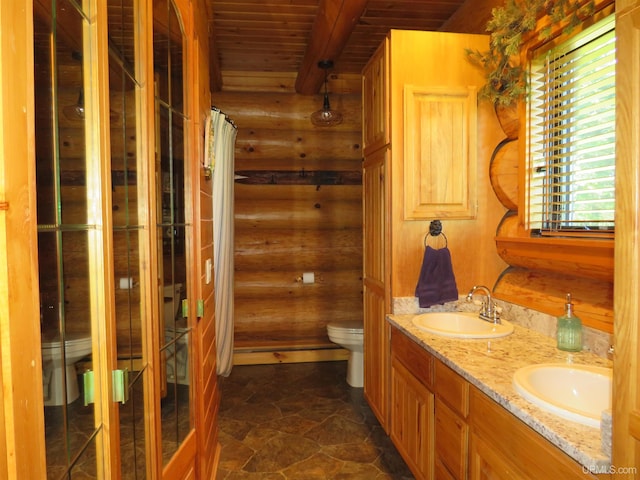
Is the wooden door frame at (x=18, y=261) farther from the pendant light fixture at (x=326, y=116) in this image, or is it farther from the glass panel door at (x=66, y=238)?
the pendant light fixture at (x=326, y=116)

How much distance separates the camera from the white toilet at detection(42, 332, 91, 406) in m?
0.80

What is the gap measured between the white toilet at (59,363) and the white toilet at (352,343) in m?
2.63

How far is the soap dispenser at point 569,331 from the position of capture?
5.48 feet

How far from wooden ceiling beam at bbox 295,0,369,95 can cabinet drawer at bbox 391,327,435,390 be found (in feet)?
6.09

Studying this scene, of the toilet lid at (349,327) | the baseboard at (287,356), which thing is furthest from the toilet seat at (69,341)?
the baseboard at (287,356)

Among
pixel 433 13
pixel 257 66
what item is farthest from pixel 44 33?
pixel 257 66

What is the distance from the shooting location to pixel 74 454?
3.15 ft

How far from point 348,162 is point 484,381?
122 inches

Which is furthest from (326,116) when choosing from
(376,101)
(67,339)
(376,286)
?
(67,339)

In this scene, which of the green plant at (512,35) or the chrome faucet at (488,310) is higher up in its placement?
the green plant at (512,35)

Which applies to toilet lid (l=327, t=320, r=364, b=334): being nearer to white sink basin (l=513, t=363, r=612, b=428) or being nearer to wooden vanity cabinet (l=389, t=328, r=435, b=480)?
wooden vanity cabinet (l=389, t=328, r=435, b=480)

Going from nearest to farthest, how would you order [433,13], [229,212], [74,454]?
[74,454], [433,13], [229,212]

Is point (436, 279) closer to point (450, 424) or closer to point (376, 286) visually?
point (376, 286)

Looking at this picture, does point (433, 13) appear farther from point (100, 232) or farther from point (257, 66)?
point (100, 232)
